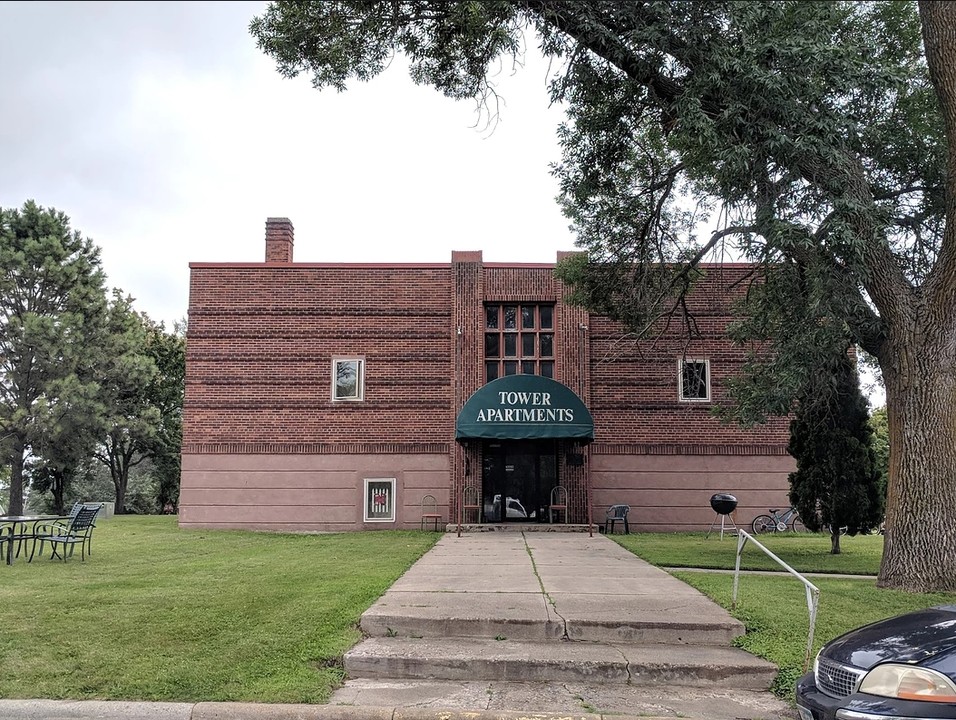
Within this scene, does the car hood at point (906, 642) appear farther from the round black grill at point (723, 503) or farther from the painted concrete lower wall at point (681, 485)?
the painted concrete lower wall at point (681, 485)

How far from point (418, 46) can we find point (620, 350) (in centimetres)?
1022

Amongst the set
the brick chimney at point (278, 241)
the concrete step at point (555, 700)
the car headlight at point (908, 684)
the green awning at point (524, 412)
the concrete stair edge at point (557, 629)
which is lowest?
the concrete step at point (555, 700)

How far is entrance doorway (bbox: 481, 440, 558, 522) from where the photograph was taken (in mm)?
20719

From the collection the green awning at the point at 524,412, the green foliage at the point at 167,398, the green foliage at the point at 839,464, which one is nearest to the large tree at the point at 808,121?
the green foliage at the point at 839,464

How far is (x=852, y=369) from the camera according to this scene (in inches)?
590

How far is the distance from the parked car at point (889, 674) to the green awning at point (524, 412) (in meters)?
13.1

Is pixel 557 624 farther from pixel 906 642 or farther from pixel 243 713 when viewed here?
pixel 906 642

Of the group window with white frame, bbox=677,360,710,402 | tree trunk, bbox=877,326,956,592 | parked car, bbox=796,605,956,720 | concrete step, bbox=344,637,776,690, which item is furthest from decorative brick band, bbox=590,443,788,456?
parked car, bbox=796,605,956,720

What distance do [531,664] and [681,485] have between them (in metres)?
15.0

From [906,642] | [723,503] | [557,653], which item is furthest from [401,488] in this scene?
[906,642]

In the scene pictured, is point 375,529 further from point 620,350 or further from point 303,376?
point 620,350

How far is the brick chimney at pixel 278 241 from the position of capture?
22.7m

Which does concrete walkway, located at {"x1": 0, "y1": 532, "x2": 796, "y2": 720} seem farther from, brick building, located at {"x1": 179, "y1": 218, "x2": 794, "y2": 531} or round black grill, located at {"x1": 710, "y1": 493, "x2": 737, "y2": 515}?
brick building, located at {"x1": 179, "y1": 218, "x2": 794, "y2": 531}

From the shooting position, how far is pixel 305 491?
21.0 m
